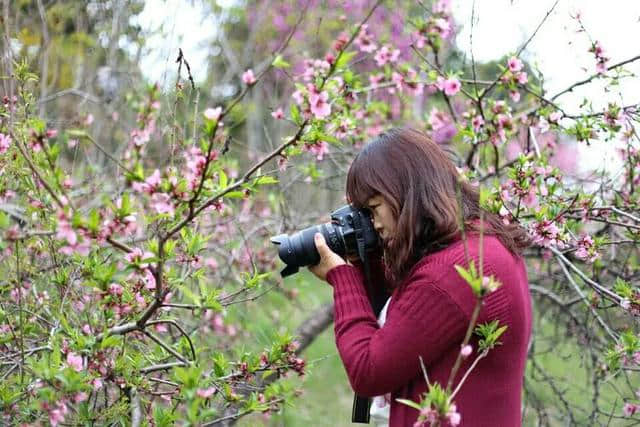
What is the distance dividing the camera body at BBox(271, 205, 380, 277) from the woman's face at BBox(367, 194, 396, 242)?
1.7 inches

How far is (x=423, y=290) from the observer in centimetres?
175

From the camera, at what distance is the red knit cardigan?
173cm

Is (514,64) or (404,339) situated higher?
(514,64)

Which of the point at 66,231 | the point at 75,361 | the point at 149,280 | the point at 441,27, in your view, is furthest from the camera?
the point at 441,27

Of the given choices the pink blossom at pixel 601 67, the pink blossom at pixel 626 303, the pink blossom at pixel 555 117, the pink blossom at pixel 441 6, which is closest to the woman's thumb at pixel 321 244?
the pink blossom at pixel 626 303

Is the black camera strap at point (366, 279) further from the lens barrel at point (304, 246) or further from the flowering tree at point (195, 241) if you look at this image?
the flowering tree at point (195, 241)

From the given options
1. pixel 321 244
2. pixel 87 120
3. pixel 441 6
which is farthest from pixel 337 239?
pixel 87 120

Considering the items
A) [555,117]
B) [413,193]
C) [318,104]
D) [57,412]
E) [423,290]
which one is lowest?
[57,412]

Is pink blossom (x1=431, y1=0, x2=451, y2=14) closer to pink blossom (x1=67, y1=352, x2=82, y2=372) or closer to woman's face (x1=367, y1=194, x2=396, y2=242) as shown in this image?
woman's face (x1=367, y1=194, x2=396, y2=242)

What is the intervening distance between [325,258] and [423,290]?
0.36 meters

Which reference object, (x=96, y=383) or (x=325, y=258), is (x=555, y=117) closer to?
(x=325, y=258)

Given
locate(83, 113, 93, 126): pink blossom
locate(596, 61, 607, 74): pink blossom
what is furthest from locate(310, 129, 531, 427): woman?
locate(83, 113, 93, 126): pink blossom

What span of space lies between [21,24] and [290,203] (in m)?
1.89

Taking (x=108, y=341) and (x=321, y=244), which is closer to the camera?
(x=108, y=341)
